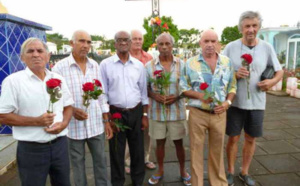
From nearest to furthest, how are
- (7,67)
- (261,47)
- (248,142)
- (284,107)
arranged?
1. (261,47)
2. (248,142)
3. (7,67)
4. (284,107)

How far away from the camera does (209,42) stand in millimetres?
2602

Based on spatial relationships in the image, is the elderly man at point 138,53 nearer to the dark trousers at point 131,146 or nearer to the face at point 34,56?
the dark trousers at point 131,146

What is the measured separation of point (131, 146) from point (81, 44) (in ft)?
4.63

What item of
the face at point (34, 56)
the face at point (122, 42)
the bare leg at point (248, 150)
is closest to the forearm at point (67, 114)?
the face at point (34, 56)

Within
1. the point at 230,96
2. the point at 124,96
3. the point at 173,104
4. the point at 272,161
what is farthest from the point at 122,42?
the point at 272,161

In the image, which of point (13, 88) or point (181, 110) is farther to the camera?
point (181, 110)

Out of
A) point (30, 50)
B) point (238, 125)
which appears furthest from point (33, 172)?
point (238, 125)

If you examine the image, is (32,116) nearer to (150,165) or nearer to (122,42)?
(122,42)

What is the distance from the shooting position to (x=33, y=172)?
2.02m

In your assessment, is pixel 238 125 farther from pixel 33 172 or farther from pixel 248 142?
pixel 33 172

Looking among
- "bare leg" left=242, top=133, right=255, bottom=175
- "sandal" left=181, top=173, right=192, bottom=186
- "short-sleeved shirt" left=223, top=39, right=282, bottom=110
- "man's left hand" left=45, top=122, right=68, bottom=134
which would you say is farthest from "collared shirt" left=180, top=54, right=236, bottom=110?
"man's left hand" left=45, top=122, right=68, bottom=134

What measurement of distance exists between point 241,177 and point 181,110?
4.34 feet

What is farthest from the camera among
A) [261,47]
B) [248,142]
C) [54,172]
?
[248,142]

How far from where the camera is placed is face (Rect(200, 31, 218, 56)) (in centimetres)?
258
